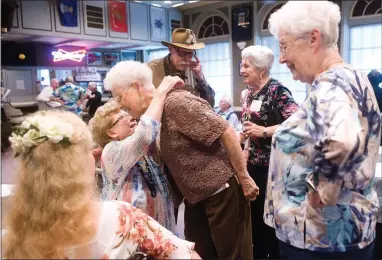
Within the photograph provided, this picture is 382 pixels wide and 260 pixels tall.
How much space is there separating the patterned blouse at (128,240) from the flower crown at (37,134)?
216mm

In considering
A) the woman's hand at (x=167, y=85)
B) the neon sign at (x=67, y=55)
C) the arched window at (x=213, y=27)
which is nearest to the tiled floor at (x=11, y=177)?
the woman's hand at (x=167, y=85)

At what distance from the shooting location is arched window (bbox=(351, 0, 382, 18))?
719 cm

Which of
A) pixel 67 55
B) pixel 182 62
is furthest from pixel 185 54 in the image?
pixel 67 55

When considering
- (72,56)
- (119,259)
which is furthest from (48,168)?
(72,56)

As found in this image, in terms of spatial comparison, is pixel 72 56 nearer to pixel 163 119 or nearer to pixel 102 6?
pixel 102 6

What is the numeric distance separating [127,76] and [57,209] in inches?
33.6

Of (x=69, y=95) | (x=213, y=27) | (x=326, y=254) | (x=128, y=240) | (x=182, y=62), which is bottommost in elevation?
(x=326, y=254)

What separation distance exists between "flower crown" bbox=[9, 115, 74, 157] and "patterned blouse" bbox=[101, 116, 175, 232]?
495 mm

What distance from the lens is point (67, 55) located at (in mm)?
9578

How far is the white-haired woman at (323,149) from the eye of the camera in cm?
95

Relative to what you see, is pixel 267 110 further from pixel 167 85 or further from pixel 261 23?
pixel 261 23

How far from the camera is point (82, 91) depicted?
25.9 ft

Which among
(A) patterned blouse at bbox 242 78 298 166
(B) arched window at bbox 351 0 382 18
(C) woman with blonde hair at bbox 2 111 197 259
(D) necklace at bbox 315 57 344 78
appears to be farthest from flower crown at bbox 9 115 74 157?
(B) arched window at bbox 351 0 382 18

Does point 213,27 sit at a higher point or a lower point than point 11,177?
higher
